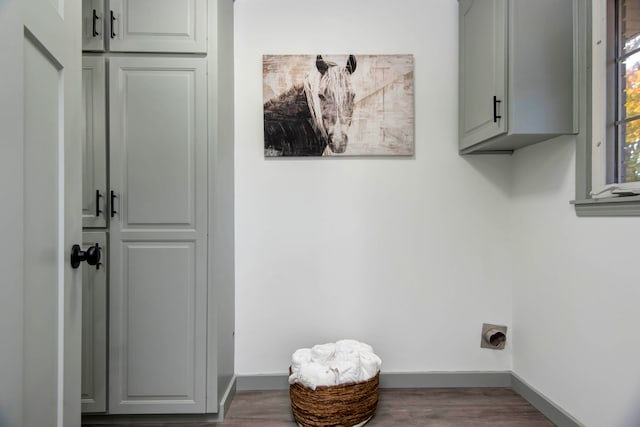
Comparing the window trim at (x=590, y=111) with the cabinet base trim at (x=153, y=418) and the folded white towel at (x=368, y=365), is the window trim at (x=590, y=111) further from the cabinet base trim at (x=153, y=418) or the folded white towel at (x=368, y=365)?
the cabinet base trim at (x=153, y=418)

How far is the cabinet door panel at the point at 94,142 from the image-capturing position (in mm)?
1773

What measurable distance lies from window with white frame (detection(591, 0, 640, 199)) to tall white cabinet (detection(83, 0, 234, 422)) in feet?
5.55

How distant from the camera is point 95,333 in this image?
1.79 metres

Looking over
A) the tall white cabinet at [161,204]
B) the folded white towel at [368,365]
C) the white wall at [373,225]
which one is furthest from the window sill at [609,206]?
the tall white cabinet at [161,204]

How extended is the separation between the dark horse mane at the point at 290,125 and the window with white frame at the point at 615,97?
136 centimetres

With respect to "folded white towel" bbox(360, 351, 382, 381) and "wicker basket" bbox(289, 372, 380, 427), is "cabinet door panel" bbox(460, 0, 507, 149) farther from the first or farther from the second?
"wicker basket" bbox(289, 372, 380, 427)

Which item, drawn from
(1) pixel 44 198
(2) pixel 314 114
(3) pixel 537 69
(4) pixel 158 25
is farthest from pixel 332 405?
(4) pixel 158 25

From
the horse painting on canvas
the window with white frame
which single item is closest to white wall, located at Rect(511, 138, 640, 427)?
the window with white frame

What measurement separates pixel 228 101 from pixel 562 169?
174 cm

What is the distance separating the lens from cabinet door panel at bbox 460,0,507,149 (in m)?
1.74

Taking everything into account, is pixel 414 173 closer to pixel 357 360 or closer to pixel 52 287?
pixel 357 360

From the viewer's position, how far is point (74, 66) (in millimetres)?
1070

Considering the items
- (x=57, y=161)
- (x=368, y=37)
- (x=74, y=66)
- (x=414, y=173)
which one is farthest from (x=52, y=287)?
(x=368, y=37)

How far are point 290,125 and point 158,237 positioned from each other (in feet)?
3.13
